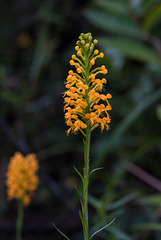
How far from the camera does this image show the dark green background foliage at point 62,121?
3.43 meters

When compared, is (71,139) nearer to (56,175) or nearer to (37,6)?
(56,175)

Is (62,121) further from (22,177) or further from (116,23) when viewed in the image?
(22,177)

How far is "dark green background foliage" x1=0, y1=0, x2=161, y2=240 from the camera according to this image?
343cm

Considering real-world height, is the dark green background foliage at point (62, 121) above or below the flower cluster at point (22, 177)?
above

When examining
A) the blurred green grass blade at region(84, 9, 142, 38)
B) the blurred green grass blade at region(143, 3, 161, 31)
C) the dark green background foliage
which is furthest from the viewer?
the blurred green grass blade at region(84, 9, 142, 38)

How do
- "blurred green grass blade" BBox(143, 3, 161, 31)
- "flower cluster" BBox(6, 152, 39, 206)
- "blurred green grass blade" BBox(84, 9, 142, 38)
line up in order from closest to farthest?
"flower cluster" BBox(6, 152, 39, 206) → "blurred green grass blade" BBox(143, 3, 161, 31) → "blurred green grass blade" BBox(84, 9, 142, 38)

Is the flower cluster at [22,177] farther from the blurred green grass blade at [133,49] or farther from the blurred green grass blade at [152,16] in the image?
the blurred green grass blade at [152,16]

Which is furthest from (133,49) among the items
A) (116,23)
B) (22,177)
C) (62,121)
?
(22,177)

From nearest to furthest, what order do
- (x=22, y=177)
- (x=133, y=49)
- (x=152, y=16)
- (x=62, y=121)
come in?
1. (x=22, y=177)
2. (x=152, y=16)
3. (x=133, y=49)
4. (x=62, y=121)

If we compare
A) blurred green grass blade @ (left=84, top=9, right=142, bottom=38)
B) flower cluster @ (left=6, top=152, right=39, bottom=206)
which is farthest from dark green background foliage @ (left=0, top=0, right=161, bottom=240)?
flower cluster @ (left=6, top=152, right=39, bottom=206)

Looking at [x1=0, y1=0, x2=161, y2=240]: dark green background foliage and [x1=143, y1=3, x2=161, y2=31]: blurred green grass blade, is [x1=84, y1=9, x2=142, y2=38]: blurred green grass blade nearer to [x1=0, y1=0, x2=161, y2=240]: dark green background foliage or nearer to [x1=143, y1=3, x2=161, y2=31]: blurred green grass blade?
[x1=0, y1=0, x2=161, y2=240]: dark green background foliage

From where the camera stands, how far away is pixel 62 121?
4852mm

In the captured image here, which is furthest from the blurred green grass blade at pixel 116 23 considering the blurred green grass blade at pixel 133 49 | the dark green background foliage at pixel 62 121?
the blurred green grass blade at pixel 133 49

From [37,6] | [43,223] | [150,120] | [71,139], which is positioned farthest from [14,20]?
[43,223]
